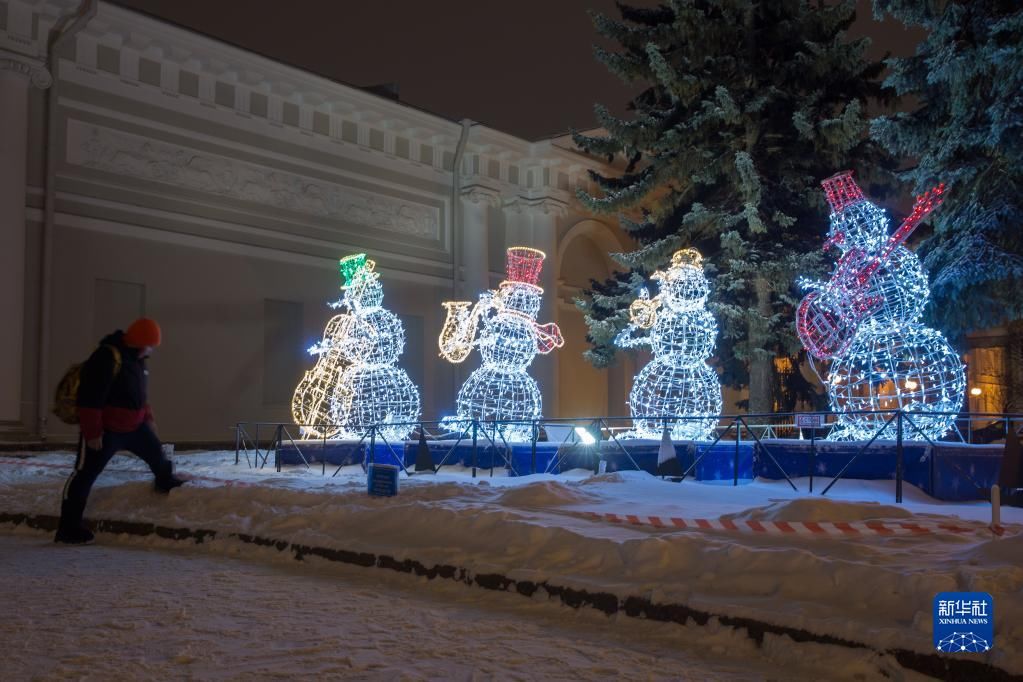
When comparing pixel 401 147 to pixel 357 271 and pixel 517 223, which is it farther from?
pixel 357 271

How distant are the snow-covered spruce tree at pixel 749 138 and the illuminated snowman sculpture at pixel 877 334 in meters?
5.03

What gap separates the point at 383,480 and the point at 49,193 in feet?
43.5

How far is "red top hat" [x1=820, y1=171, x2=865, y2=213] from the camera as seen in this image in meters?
14.8

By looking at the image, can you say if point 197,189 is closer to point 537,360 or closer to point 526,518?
point 537,360

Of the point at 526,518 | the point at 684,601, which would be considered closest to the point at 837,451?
the point at 526,518

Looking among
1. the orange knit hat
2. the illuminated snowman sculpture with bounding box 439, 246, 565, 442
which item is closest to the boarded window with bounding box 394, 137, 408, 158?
the illuminated snowman sculpture with bounding box 439, 246, 565, 442

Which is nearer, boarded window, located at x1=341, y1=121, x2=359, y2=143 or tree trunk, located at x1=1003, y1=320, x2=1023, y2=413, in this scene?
boarded window, located at x1=341, y1=121, x2=359, y2=143

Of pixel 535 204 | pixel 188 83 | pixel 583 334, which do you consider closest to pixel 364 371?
pixel 188 83

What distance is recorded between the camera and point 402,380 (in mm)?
17516

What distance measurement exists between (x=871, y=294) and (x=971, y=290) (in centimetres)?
450

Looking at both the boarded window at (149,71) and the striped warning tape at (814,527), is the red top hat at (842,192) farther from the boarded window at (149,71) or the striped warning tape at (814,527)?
the boarded window at (149,71)

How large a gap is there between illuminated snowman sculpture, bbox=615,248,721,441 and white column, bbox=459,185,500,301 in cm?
1152

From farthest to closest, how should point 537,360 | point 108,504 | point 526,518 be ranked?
point 537,360 → point 108,504 → point 526,518

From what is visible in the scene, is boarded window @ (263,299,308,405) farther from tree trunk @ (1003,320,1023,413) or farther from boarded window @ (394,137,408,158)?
tree trunk @ (1003,320,1023,413)
